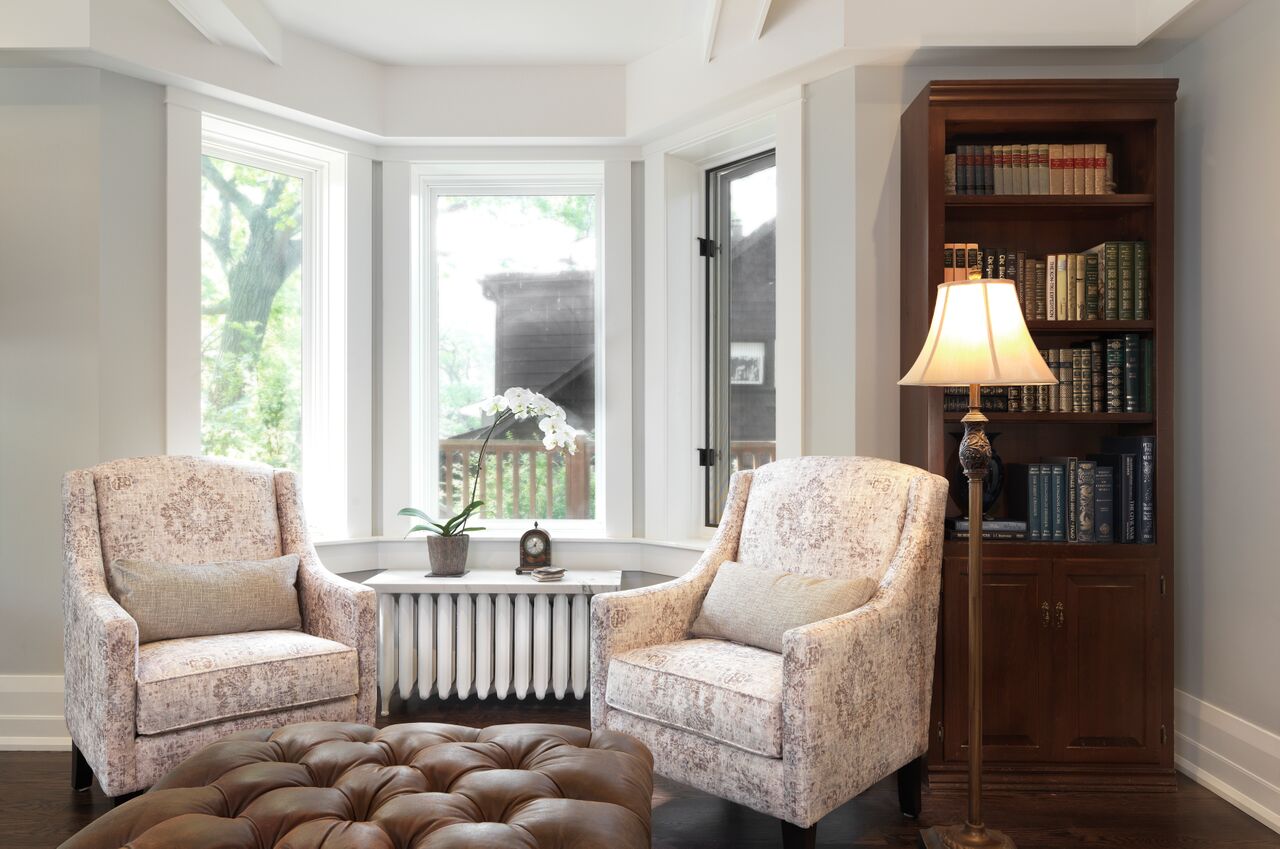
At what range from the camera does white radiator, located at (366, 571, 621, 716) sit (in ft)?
10.9

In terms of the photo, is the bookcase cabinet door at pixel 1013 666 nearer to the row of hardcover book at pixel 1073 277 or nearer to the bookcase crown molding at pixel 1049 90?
the row of hardcover book at pixel 1073 277

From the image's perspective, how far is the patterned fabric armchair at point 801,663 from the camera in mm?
2043

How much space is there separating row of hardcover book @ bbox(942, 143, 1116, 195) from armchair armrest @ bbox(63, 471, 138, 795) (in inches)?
108

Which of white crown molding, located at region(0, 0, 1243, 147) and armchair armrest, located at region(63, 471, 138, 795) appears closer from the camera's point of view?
armchair armrest, located at region(63, 471, 138, 795)

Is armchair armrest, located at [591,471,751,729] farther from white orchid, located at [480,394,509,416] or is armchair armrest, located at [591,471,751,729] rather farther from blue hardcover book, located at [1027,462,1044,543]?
white orchid, located at [480,394,509,416]

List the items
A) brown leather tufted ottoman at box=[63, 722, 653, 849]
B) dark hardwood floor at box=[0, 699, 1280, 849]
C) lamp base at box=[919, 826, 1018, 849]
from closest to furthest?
brown leather tufted ottoman at box=[63, 722, 653, 849] < lamp base at box=[919, 826, 1018, 849] < dark hardwood floor at box=[0, 699, 1280, 849]

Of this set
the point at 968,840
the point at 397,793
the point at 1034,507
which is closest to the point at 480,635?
the point at 397,793

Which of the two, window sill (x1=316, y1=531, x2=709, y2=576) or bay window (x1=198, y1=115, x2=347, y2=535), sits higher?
bay window (x1=198, y1=115, x2=347, y2=535)

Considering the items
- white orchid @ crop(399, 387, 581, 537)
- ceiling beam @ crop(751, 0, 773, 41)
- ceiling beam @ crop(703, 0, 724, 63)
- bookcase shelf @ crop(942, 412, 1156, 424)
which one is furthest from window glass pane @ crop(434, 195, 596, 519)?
Result: bookcase shelf @ crop(942, 412, 1156, 424)

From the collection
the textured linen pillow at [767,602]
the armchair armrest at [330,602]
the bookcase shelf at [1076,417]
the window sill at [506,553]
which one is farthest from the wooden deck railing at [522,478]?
the bookcase shelf at [1076,417]

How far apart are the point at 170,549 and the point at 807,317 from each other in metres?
2.29

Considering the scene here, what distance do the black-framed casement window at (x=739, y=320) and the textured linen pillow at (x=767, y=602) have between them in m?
0.96

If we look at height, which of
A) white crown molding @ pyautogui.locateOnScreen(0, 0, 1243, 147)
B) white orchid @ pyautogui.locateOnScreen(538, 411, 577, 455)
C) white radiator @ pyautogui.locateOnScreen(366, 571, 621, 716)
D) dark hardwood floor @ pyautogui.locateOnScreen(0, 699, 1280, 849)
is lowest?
dark hardwood floor @ pyautogui.locateOnScreen(0, 699, 1280, 849)

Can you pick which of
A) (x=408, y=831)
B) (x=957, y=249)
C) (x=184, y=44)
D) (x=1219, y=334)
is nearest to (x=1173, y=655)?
(x=1219, y=334)
